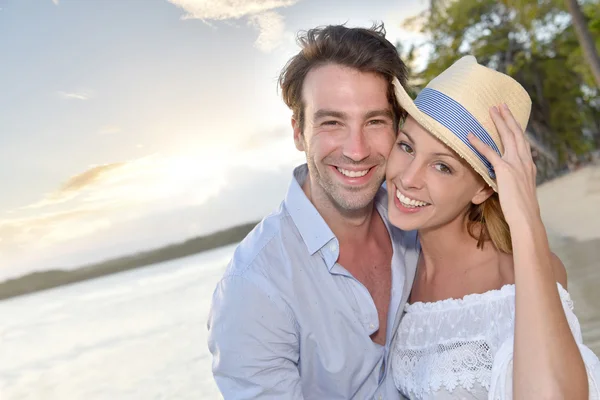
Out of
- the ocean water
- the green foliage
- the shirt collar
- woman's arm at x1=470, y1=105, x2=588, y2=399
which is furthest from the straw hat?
the green foliage

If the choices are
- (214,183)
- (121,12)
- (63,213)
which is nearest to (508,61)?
(214,183)

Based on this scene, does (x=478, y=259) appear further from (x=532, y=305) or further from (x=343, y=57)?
(x=343, y=57)

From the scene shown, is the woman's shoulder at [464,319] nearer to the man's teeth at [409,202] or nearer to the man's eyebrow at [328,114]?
the man's teeth at [409,202]

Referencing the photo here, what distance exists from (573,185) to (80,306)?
→ 15700 mm

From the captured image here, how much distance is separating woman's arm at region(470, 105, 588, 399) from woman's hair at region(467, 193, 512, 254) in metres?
0.37

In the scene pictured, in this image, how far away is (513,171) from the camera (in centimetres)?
223

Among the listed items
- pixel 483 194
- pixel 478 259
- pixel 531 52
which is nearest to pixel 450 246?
pixel 478 259

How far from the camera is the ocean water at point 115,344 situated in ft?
33.8

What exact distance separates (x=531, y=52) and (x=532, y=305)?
69.2 feet

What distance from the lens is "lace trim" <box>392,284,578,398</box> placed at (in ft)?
7.69

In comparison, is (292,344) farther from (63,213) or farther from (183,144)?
A: (183,144)

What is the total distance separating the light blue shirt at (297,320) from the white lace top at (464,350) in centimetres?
11

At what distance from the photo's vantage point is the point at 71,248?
85.0ft

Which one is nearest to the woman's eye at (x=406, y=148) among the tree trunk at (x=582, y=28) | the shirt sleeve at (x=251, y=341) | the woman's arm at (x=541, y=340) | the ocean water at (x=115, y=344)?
the woman's arm at (x=541, y=340)
